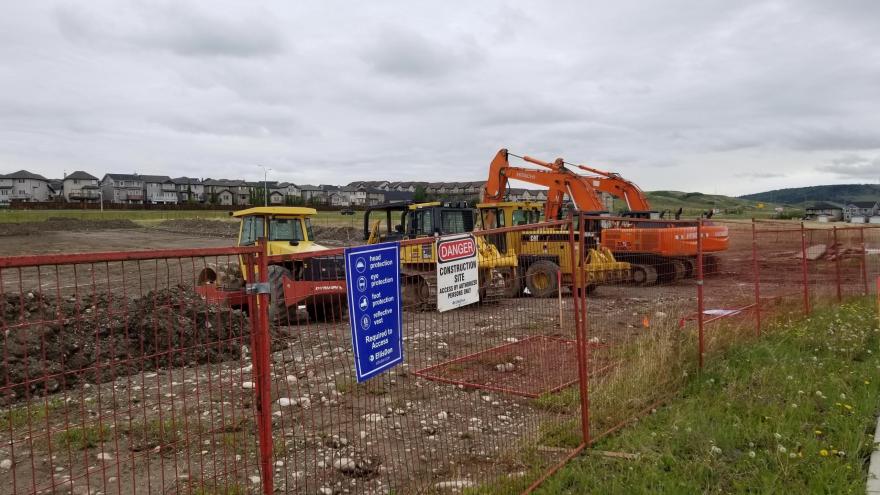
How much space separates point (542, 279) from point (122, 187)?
416ft

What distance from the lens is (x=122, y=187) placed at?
405 ft

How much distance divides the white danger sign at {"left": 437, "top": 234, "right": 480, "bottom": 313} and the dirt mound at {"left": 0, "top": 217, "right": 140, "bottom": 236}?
49.1 m

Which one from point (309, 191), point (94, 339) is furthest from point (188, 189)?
point (94, 339)

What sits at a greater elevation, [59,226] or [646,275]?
[59,226]

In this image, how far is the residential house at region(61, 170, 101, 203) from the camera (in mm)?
121688

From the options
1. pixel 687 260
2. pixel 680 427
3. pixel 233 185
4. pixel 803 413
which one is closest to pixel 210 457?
pixel 680 427

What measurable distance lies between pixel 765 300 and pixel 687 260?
6266 mm

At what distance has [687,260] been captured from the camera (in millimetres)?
16469

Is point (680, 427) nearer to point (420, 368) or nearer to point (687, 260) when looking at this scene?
point (420, 368)

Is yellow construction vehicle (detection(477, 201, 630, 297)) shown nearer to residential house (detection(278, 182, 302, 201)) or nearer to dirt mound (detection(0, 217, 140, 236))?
dirt mound (detection(0, 217, 140, 236))

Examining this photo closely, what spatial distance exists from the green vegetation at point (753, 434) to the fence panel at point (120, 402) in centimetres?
257

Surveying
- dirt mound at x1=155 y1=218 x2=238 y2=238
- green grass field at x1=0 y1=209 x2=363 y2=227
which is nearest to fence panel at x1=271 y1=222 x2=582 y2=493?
dirt mound at x1=155 y1=218 x2=238 y2=238

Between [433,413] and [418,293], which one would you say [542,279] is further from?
[418,293]

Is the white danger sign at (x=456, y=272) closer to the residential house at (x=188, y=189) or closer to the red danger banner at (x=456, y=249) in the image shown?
the red danger banner at (x=456, y=249)
